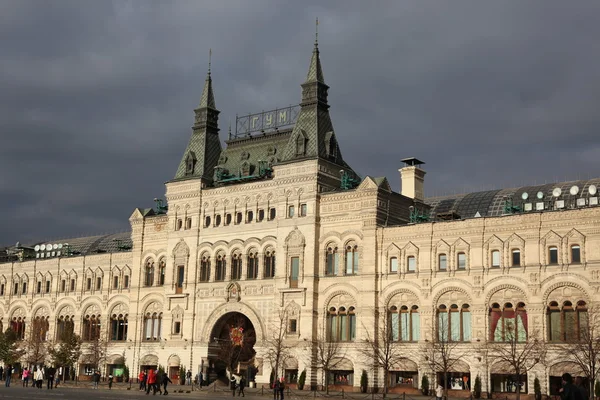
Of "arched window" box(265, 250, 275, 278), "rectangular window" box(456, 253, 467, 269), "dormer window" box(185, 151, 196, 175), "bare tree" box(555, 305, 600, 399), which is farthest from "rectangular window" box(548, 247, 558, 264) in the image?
"dormer window" box(185, 151, 196, 175)

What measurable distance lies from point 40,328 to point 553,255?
71138 millimetres

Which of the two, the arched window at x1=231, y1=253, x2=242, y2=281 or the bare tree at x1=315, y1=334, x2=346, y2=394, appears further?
the arched window at x1=231, y1=253, x2=242, y2=281

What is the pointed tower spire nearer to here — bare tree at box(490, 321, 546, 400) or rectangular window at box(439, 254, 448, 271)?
rectangular window at box(439, 254, 448, 271)

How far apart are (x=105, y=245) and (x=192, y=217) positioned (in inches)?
1342

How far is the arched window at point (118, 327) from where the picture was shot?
102469 mm

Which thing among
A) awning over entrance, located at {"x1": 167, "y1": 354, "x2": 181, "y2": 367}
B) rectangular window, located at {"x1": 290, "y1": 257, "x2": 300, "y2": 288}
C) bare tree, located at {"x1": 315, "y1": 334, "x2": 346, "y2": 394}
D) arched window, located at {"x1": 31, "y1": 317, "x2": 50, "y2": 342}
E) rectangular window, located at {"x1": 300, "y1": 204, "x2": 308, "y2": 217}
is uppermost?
rectangular window, located at {"x1": 300, "y1": 204, "x2": 308, "y2": 217}

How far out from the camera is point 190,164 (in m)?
97.8

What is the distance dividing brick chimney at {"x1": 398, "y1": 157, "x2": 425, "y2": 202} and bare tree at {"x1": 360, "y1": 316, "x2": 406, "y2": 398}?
63.5 ft

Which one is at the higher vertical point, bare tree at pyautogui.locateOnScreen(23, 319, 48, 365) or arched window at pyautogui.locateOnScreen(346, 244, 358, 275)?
arched window at pyautogui.locateOnScreen(346, 244, 358, 275)

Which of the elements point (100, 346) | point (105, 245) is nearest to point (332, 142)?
point (100, 346)

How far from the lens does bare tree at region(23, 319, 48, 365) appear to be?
348 ft

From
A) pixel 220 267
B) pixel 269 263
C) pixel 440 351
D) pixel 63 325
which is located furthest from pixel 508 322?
pixel 63 325


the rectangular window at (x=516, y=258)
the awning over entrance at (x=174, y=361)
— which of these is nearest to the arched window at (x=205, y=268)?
the awning over entrance at (x=174, y=361)

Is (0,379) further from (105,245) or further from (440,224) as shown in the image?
(440,224)
